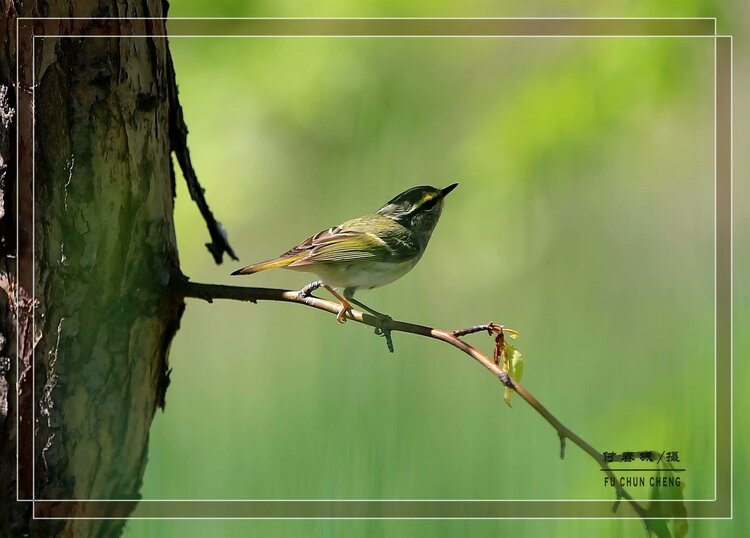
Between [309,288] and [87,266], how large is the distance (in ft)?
1.02

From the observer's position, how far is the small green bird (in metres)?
1.00

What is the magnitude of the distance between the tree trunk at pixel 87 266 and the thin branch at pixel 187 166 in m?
0.02

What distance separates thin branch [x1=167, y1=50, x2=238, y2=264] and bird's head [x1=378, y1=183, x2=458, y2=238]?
273 millimetres

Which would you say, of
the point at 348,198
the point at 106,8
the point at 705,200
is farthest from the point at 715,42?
the point at 106,8

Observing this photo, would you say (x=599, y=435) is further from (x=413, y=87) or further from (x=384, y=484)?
(x=413, y=87)

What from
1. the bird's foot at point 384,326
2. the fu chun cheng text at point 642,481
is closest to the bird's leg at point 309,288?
the bird's foot at point 384,326

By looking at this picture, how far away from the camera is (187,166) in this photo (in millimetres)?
1129

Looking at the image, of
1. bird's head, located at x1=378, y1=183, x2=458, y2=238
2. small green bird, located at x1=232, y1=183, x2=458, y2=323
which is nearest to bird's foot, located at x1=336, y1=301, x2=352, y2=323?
small green bird, located at x1=232, y1=183, x2=458, y2=323

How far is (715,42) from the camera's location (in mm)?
1038

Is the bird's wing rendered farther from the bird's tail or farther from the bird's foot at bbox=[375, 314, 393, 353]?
the bird's foot at bbox=[375, 314, 393, 353]

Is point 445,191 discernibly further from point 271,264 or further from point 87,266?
point 87,266

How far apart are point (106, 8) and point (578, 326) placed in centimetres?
81

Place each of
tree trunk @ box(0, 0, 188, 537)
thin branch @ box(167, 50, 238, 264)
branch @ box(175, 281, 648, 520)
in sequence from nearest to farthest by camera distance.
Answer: branch @ box(175, 281, 648, 520)
tree trunk @ box(0, 0, 188, 537)
thin branch @ box(167, 50, 238, 264)

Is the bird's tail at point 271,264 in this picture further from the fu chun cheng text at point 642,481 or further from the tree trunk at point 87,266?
the fu chun cheng text at point 642,481
